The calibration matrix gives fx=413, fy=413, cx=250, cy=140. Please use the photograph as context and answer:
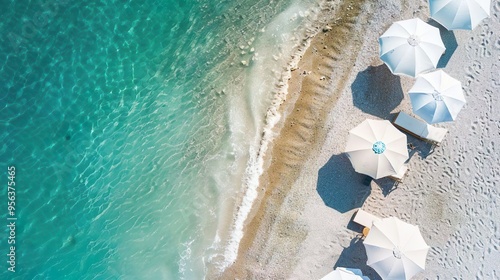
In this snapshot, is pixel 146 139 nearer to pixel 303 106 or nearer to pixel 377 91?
pixel 303 106

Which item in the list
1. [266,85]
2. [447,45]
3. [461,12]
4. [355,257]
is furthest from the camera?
[266,85]

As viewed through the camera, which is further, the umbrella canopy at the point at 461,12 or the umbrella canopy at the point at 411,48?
the umbrella canopy at the point at 461,12

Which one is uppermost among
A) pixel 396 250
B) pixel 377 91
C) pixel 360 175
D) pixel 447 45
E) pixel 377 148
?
pixel 447 45

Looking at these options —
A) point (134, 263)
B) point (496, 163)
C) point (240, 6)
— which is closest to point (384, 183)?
point (496, 163)

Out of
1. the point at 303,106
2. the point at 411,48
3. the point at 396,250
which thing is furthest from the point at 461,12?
the point at 396,250

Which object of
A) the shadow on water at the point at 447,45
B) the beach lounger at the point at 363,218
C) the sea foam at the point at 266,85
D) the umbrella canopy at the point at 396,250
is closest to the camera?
the umbrella canopy at the point at 396,250

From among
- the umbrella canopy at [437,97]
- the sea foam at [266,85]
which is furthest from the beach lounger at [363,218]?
the umbrella canopy at [437,97]

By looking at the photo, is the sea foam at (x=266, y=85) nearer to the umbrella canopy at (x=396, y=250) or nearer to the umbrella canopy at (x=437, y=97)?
the umbrella canopy at (x=437, y=97)
